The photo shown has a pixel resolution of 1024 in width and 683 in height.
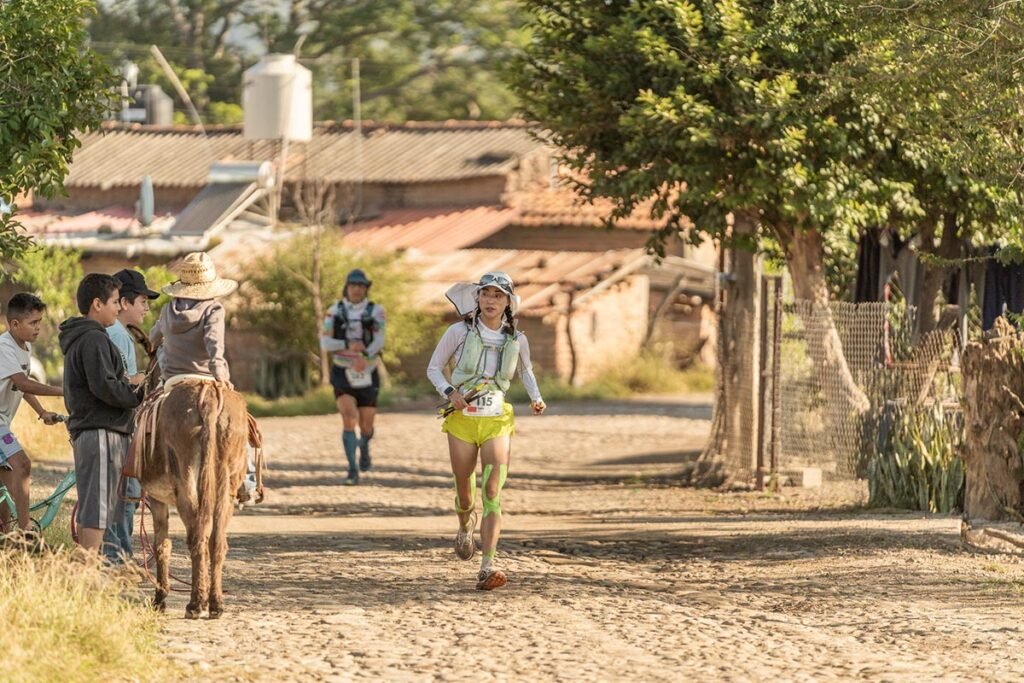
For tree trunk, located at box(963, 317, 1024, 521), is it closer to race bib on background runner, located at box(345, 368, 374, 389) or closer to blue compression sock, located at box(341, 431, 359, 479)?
race bib on background runner, located at box(345, 368, 374, 389)

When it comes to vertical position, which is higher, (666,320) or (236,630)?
(666,320)

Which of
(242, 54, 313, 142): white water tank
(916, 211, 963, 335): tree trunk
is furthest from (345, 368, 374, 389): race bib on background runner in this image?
(242, 54, 313, 142): white water tank

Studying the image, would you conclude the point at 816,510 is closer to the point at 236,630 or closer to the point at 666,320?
the point at 236,630

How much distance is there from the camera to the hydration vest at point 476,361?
1038 centimetres

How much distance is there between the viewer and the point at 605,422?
2681 cm

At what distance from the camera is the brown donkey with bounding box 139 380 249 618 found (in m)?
8.67

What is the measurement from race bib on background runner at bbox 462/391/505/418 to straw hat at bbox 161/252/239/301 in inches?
68.3

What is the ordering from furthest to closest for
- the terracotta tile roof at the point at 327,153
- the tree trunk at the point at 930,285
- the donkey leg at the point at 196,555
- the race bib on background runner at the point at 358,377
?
the terracotta tile roof at the point at 327,153 < the tree trunk at the point at 930,285 < the race bib on background runner at the point at 358,377 < the donkey leg at the point at 196,555

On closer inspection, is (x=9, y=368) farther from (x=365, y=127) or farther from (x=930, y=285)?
(x=365, y=127)

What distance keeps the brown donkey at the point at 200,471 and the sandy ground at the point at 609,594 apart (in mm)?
240

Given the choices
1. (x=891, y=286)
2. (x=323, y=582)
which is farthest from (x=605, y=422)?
(x=323, y=582)

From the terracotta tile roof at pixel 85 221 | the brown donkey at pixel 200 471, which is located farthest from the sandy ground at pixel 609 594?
the terracotta tile roof at pixel 85 221

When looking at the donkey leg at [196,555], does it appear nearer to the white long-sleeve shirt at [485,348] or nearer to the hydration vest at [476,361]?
the white long-sleeve shirt at [485,348]

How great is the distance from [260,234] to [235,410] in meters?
27.6
